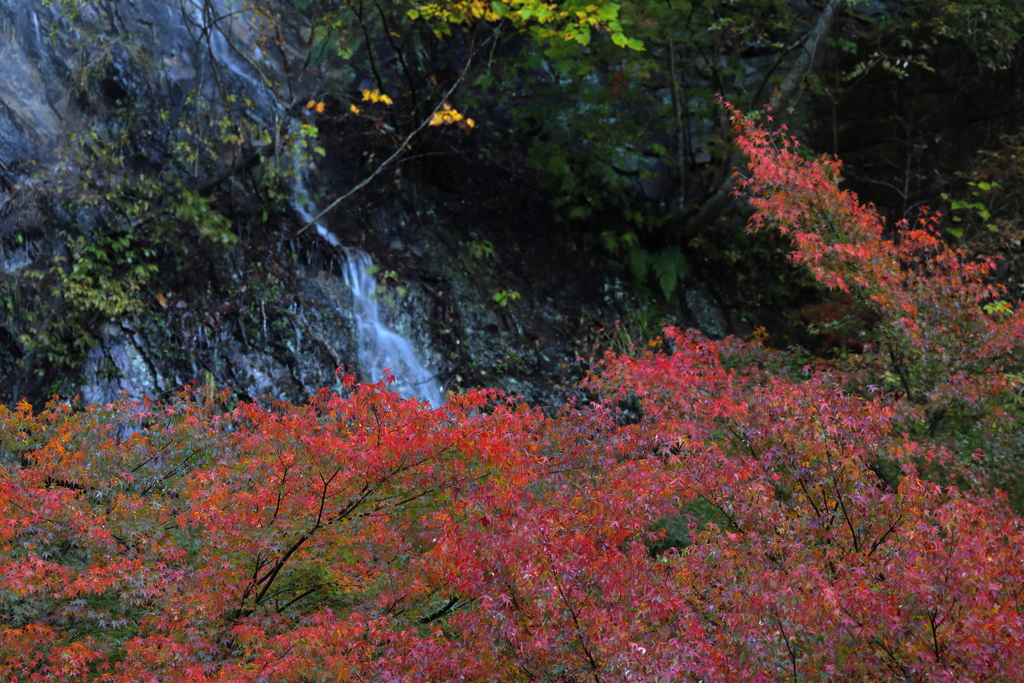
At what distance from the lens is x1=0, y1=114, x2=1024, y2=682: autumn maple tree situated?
3.63 m

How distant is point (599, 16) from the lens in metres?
9.34

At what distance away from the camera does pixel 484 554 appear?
3.99m

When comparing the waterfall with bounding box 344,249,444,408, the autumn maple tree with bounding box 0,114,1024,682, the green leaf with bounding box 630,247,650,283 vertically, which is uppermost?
the green leaf with bounding box 630,247,650,283

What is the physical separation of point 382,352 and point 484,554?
6884mm

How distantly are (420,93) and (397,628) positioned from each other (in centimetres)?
1159

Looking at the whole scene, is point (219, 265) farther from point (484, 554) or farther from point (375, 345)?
point (484, 554)

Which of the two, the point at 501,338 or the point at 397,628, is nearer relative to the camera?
the point at 397,628

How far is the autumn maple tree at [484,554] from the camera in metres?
3.63

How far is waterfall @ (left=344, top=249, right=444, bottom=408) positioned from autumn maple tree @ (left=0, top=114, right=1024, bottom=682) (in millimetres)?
4141

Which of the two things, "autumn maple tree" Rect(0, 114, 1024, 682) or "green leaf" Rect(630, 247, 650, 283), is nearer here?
"autumn maple tree" Rect(0, 114, 1024, 682)

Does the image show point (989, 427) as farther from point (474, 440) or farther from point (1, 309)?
point (1, 309)

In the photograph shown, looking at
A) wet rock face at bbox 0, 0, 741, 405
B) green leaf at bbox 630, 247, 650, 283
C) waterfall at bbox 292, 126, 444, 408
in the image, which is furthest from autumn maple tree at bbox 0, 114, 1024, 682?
green leaf at bbox 630, 247, 650, 283

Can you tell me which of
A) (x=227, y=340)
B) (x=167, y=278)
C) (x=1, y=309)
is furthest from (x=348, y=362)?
(x=1, y=309)

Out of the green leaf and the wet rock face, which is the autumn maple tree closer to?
the wet rock face
